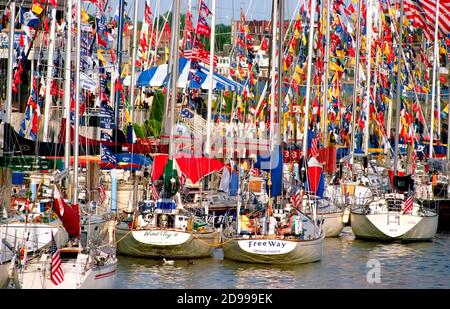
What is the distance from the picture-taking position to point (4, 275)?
3225 cm

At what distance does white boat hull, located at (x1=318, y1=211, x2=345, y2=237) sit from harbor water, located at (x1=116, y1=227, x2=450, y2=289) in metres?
4.29

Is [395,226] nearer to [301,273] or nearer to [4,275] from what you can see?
[301,273]

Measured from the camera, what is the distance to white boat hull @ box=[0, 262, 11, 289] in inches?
1267

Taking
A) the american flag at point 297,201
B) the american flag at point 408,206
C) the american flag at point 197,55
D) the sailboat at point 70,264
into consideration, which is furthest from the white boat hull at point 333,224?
the sailboat at point 70,264

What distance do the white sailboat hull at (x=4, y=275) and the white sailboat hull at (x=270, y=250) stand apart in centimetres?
1146

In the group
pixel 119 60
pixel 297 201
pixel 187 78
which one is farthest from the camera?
pixel 119 60

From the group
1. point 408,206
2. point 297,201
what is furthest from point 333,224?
point 297,201

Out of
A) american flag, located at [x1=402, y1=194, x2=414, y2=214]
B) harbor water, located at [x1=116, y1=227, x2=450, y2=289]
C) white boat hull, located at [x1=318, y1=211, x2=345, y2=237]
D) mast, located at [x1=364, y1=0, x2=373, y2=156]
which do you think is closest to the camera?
harbor water, located at [x1=116, y1=227, x2=450, y2=289]

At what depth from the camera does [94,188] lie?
165 feet

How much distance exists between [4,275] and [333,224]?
2289 centimetres

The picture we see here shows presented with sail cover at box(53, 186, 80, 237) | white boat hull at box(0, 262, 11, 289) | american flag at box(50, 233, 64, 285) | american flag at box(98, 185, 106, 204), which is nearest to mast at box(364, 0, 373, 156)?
american flag at box(98, 185, 106, 204)

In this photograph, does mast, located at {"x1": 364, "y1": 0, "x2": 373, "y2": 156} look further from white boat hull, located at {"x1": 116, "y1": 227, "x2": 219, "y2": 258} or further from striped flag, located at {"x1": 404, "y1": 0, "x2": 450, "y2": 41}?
white boat hull, located at {"x1": 116, "y1": 227, "x2": 219, "y2": 258}

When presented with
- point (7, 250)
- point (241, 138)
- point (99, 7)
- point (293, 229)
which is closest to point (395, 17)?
point (241, 138)

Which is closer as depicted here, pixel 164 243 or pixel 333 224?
pixel 164 243
